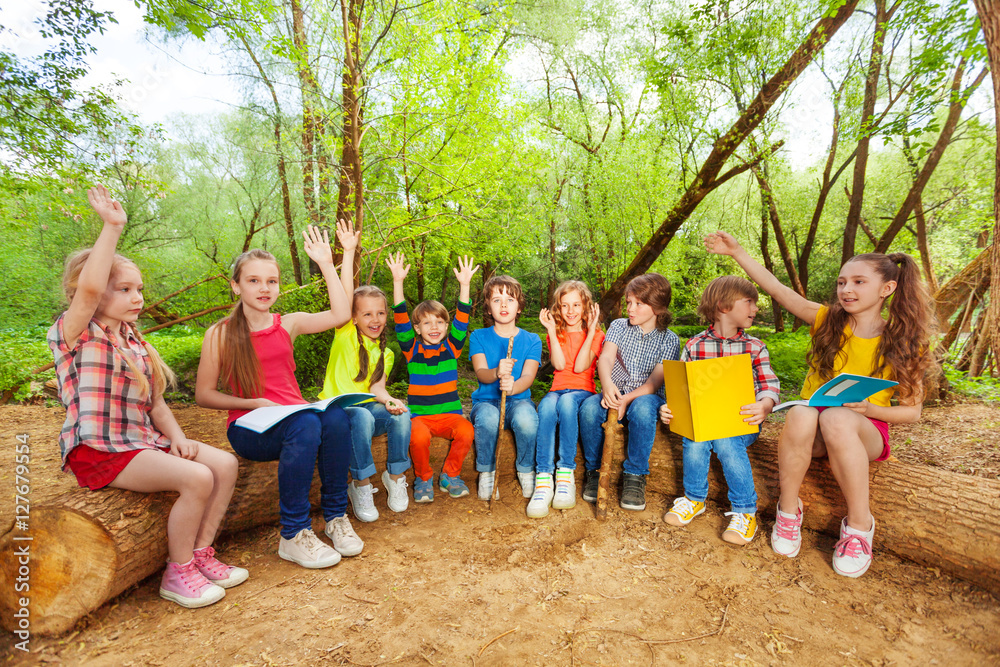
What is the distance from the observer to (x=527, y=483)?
9.05 ft

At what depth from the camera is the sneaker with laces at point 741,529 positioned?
7.47ft

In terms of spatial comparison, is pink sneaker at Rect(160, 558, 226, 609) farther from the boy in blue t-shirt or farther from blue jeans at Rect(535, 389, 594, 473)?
blue jeans at Rect(535, 389, 594, 473)

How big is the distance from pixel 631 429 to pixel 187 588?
2.14m

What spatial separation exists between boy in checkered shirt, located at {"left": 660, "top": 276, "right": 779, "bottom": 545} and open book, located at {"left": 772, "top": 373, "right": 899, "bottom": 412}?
0.30 metres

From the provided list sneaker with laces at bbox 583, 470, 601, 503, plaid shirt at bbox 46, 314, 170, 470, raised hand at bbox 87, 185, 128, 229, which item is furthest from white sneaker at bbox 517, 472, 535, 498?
raised hand at bbox 87, 185, 128, 229

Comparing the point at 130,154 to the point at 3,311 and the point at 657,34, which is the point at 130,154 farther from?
the point at 657,34

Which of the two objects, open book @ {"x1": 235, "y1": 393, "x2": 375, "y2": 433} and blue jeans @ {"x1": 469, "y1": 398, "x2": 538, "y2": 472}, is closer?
open book @ {"x1": 235, "y1": 393, "x2": 375, "y2": 433}

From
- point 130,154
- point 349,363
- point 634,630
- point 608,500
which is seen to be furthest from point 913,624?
point 130,154

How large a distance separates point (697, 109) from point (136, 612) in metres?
7.10

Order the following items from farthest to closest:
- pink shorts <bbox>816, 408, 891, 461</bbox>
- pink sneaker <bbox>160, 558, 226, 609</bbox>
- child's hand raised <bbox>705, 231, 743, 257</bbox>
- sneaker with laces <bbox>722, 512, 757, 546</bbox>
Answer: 1. child's hand raised <bbox>705, 231, 743, 257</bbox>
2. sneaker with laces <bbox>722, 512, 757, 546</bbox>
3. pink shorts <bbox>816, 408, 891, 461</bbox>
4. pink sneaker <bbox>160, 558, 226, 609</bbox>

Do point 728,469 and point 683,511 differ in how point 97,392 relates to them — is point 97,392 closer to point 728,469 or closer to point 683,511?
point 683,511

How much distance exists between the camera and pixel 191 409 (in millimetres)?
4816

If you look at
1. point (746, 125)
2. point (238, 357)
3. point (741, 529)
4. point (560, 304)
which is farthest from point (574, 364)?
point (746, 125)

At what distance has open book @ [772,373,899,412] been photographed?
6.26 feet
